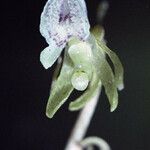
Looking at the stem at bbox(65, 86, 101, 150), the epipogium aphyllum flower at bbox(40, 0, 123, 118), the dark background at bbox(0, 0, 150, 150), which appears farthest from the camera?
the dark background at bbox(0, 0, 150, 150)

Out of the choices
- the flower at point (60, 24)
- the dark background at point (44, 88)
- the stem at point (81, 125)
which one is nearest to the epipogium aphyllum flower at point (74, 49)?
the flower at point (60, 24)

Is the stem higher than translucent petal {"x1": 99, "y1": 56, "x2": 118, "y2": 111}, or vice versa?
the stem

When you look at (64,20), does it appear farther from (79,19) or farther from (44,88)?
(44,88)

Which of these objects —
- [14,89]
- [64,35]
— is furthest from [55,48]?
[14,89]

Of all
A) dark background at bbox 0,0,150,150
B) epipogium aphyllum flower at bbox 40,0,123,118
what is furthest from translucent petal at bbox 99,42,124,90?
dark background at bbox 0,0,150,150

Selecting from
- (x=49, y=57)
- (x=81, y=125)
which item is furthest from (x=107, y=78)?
(x=81, y=125)

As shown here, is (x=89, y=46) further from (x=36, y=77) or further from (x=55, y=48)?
(x=36, y=77)

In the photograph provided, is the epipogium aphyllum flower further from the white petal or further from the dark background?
the dark background

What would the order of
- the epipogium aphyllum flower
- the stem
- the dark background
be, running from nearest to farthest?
1. the epipogium aphyllum flower
2. the stem
3. the dark background
